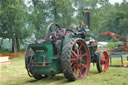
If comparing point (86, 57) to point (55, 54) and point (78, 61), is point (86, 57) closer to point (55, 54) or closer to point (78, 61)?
point (78, 61)

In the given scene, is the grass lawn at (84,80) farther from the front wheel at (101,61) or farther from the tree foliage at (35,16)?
the tree foliage at (35,16)

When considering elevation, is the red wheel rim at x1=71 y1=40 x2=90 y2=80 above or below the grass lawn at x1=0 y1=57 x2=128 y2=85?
above

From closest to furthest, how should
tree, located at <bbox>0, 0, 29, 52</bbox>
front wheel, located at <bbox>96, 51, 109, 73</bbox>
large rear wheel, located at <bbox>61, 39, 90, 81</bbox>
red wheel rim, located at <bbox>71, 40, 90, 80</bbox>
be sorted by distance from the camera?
large rear wheel, located at <bbox>61, 39, 90, 81</bbox> → red wheel rim, located at <bbox>71, 40, 90, 80</bbox> → front wheel, located at <bbox>96, 51, 109, 73</bbox> → tree, located at <bbox>0, 0, 29, 52</bbox>

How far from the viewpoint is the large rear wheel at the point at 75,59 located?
16.9 ft

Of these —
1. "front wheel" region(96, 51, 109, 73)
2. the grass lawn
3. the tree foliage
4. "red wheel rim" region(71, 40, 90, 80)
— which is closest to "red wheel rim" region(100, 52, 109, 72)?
"front wheel" region(96, 51, 109, 73)

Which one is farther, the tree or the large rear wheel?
the tree

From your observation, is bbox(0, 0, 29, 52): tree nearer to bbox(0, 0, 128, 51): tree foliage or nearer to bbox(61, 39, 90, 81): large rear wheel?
bbox(0, 0, 128, 51): tree foliage

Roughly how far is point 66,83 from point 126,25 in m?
35.0

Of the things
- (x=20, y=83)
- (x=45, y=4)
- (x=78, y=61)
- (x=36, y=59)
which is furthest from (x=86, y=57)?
(x=45, y=4)

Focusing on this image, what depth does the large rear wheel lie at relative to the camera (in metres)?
5.16

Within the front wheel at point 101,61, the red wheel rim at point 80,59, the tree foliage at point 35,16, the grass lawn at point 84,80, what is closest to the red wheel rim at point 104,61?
the front wheel at point 101,61

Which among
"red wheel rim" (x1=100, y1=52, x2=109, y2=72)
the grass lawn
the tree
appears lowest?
the grass lawn

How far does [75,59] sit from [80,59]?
0.18m

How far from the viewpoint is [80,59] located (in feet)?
18.7
